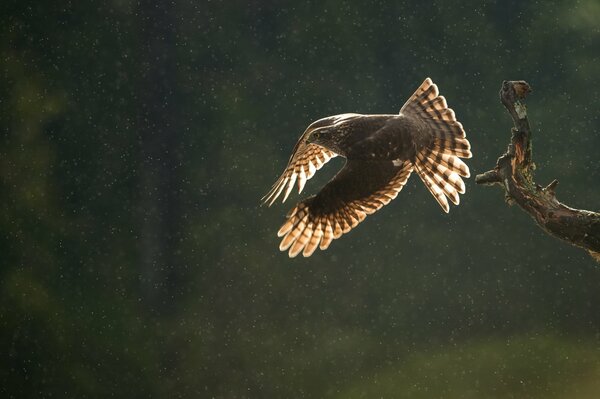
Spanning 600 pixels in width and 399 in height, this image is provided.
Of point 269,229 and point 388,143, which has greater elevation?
point 269,229

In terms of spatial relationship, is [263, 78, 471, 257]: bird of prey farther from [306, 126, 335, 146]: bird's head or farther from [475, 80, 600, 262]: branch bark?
[475, 80, 600, 262]: branch bark

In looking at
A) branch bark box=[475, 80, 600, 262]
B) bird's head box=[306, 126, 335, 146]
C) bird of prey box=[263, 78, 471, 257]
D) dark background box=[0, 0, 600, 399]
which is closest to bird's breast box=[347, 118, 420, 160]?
bird of prey box=[263, 78, 471, 257]

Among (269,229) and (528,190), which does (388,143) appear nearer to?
(528,190)

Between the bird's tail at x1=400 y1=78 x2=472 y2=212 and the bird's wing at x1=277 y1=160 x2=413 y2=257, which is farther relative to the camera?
the bird's tail at x1=400 y1=78 x2=472 y2=212

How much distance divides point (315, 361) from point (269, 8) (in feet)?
14.2

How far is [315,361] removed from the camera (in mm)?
7582

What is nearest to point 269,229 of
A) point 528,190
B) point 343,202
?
point 343,202

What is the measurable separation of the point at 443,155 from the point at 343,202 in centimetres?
66

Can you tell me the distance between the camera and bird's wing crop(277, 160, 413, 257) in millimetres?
3438

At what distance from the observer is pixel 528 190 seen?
3195 millimetres

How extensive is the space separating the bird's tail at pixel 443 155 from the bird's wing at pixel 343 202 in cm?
16

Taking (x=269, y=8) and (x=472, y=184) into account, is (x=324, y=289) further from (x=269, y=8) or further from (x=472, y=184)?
(x=269, y=8)

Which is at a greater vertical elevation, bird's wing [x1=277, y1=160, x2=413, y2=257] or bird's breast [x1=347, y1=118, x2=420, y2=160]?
bird's breast [x1=347, y1=118, x2=420, y2=160]

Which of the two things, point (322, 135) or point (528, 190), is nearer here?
point (528, 190)
